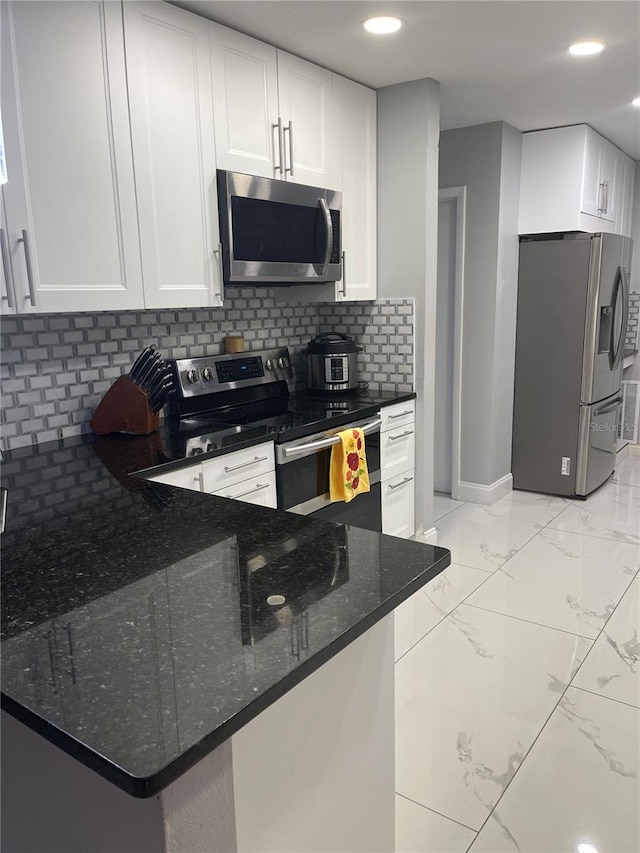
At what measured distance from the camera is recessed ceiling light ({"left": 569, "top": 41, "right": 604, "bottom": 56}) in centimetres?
267

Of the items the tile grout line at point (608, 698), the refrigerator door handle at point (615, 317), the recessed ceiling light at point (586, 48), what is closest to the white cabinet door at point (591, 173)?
the refrigerator door handle at point (615, 317)

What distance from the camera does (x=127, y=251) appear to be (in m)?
2.21

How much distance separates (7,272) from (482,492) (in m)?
3.26

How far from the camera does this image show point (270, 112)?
2.67m

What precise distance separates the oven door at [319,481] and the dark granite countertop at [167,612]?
884 millimetres

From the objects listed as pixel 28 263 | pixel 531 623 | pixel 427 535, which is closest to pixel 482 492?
pixel 427 535

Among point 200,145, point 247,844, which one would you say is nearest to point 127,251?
point 200,145

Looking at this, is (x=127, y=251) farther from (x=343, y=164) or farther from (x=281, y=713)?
(x=281, y=713)

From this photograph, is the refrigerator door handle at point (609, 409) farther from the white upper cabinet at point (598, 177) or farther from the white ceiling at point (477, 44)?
the white ceiling at point (477, 44)

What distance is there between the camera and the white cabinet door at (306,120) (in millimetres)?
2734

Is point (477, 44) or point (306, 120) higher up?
point (477, 44)

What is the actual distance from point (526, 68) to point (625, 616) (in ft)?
8.24

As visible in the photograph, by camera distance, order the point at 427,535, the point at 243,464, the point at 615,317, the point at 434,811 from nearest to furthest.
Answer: the point at 434,811, the point at 243,464, the point at 427,535, the point at 615,317

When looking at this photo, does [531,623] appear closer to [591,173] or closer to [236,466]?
[236,466]
